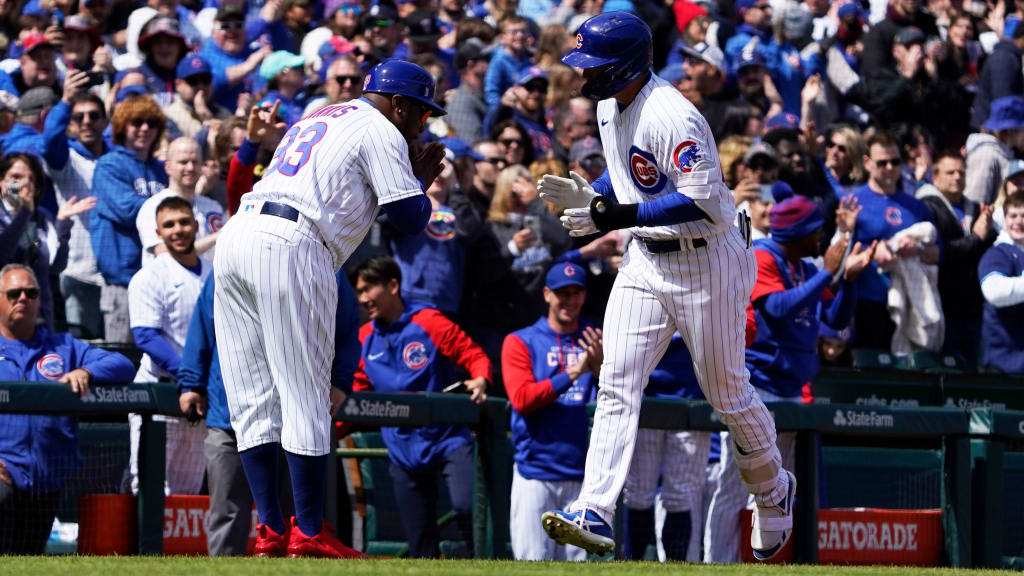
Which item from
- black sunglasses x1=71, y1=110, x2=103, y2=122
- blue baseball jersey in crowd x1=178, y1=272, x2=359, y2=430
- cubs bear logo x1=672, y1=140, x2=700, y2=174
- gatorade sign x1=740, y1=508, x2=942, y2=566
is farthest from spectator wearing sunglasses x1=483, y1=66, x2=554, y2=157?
cubs bear logo x1=672, y1=140, x2=700, y2=174

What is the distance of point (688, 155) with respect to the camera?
5.18 metres

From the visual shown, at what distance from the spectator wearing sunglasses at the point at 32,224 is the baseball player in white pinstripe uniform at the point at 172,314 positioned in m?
0.83

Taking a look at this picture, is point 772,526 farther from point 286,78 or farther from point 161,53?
point 161,53

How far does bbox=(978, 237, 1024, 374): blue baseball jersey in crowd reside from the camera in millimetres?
9336

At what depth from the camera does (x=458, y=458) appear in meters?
7.57

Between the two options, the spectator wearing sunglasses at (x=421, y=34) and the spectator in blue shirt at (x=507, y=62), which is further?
the spectator wearing sunglasses at (x=421, y=34)

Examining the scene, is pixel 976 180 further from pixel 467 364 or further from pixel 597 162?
pixel 467 364

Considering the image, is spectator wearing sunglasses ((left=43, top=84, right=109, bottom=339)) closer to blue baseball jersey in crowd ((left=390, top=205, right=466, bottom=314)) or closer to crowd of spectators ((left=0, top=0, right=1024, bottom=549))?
crowd of spectators ((left=0, top=0, right=1024, bottom=549))

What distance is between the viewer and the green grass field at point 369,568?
14.8ft

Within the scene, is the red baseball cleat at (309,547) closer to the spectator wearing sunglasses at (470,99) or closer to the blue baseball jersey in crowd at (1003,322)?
the blue baseball jersey in crowd at (1003,322)

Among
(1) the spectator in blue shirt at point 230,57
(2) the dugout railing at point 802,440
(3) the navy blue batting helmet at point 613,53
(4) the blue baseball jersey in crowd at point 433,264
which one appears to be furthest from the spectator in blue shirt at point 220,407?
(1) the spectator in blue shirt at point 230,57

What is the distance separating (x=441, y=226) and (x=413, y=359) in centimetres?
122

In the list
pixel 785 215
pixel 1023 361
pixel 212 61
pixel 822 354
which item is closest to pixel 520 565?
pixel 785 215

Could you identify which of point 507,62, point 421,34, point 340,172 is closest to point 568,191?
point 340,172
